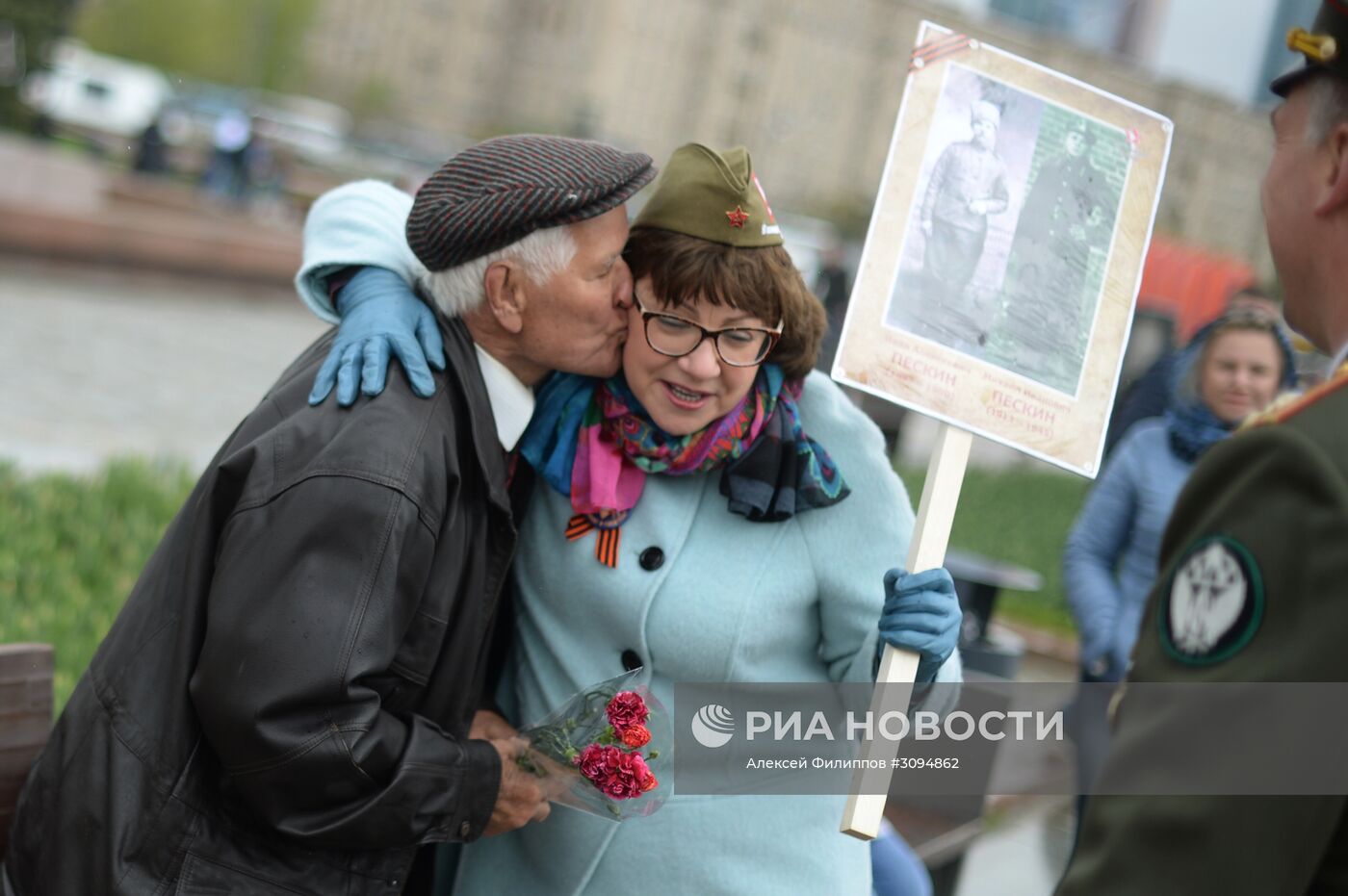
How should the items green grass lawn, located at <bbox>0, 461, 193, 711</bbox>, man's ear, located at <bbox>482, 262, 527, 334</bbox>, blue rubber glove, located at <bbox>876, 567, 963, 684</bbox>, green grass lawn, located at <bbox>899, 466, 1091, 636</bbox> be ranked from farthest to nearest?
green grass lawn, located at <bbox>899, 466, 1091, 636</bbox> < green grass lawn, located at <bbox>0, 461, 193, 711</bbox> < man's ear, located at <bbox>482, 262, 527, 334</bbox> < blue rubber glove, located at <bbox>876, 567, 963, 684</bbox>

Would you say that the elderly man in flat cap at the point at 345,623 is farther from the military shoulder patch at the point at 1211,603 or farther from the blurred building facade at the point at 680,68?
the blurred building facade at the point at 680,68

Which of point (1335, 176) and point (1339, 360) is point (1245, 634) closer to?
point (1339, 360)

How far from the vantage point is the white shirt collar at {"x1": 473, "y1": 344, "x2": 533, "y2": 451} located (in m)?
2.34

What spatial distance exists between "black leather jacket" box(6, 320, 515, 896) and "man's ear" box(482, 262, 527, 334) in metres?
0.16

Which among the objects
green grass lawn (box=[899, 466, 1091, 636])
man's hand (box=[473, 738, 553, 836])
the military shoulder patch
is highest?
the military shoulder patch

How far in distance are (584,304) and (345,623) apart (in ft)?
2.30

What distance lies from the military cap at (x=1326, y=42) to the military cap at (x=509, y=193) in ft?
3.78

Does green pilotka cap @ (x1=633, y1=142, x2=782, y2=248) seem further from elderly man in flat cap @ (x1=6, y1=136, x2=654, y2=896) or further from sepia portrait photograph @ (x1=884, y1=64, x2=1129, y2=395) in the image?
sepia portrait photograph @ (x1=884, y1=64, x2=1129, y2=395)

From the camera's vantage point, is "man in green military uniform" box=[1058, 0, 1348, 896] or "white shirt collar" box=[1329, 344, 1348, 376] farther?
"white shirt collar" box=[1329, 344, 1348, 376]

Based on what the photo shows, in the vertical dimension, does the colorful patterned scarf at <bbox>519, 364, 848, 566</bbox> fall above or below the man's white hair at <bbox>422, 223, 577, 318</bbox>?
below

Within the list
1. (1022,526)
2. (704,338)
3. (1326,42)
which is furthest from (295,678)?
Answer: (1022,526)

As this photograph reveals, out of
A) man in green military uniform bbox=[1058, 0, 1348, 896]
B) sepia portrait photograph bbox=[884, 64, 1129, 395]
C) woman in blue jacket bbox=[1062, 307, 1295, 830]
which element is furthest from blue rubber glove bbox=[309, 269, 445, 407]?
woman in blue jacket bbox=[1062, 307, 1295, 830]

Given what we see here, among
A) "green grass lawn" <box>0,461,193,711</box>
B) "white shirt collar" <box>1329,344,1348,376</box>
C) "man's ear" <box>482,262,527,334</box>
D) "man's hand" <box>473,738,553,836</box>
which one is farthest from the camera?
"green grass lawn" <box>0,461,193,711</box>

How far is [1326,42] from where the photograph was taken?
1381 millimetres
